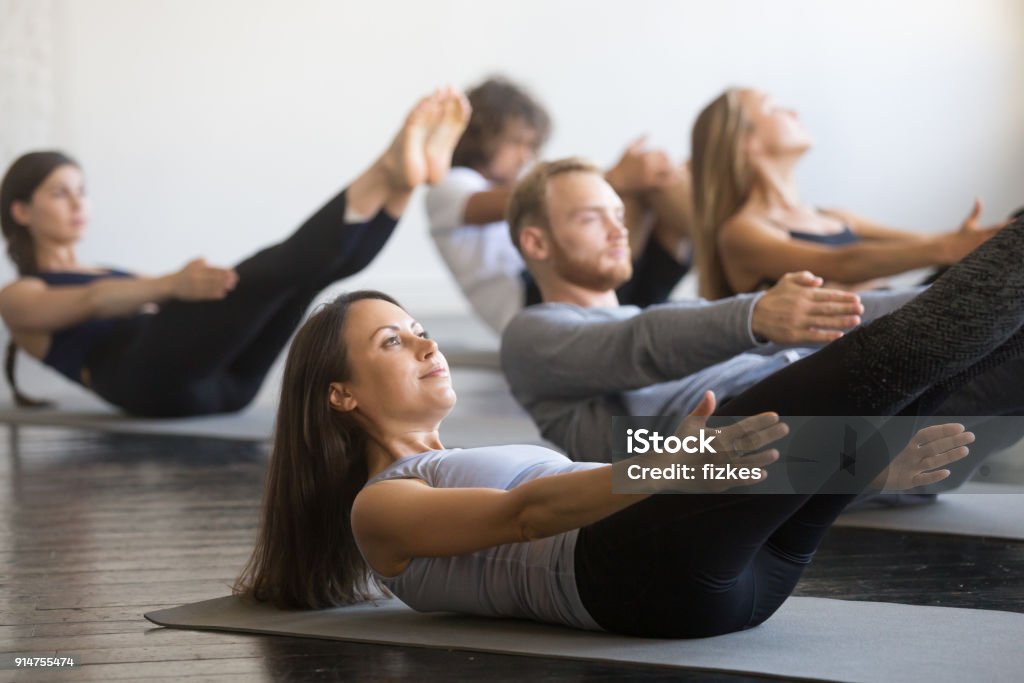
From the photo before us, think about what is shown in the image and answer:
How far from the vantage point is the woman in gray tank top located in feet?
4.38

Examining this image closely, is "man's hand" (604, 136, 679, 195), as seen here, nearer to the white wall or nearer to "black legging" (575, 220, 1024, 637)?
"black legging" (575, 220, 1024, 637)

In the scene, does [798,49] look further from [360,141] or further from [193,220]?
[193,220]

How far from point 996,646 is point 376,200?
201 centimetres

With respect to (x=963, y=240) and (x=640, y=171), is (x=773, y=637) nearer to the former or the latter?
(x=963, y=240)

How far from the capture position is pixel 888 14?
7719 mm

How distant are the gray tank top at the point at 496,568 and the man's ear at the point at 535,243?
818mm

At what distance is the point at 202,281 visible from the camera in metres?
3.47

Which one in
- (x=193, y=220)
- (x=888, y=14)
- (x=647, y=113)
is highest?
(x=888, y=14)

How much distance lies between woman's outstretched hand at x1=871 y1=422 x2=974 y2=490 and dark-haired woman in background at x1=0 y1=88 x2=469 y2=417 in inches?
74.0

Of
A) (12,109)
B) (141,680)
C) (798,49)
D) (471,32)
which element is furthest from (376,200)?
(798,49)

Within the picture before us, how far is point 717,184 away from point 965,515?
1.22m

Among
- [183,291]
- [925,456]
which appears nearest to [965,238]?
[925,456]

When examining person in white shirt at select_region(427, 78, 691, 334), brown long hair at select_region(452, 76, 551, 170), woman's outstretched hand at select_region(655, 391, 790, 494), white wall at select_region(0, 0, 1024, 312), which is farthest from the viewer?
white wall at select_region(0, 0, 1024, 312)

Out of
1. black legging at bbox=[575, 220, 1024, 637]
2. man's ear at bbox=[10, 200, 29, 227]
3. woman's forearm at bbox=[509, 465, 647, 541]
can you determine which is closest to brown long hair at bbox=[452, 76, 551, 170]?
man's ear at bbox=[10, 200, 29, 227]
